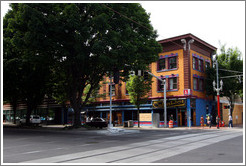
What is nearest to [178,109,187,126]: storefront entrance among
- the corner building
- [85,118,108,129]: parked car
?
the corner building

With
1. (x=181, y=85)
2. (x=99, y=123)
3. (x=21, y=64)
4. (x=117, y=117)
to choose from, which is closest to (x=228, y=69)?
(x=181, y=85)

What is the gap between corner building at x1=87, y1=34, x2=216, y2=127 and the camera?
34.7 meters

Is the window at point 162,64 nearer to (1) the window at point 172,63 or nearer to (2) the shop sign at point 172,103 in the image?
(1) the window at point 172,63

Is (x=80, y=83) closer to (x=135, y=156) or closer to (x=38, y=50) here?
(x=38, y=50)

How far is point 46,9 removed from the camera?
66.4 ft

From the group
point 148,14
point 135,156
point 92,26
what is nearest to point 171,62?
point 148,14

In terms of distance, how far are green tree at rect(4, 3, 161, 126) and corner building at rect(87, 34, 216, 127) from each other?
39.9 feet

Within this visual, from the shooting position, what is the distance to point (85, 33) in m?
19.6

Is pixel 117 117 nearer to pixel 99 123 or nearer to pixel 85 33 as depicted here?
pixel 99 123

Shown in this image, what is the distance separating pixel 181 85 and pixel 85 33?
19.2 metres

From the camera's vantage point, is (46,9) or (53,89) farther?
(53,89)

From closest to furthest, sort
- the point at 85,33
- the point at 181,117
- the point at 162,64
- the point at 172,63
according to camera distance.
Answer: the point at 85,33 → the point at 181,117 → the point at 172,63 → the point at 162,64

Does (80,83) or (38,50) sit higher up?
(38,50)

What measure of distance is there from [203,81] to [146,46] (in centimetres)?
1769
